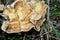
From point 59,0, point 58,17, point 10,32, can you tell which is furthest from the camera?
point 59,0

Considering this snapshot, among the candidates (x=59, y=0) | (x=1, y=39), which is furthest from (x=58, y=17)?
(x=1, y=39)

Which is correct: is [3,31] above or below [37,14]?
below

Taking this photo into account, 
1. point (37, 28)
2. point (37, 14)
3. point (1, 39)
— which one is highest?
point (37, 14)

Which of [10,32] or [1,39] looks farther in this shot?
[1,39]

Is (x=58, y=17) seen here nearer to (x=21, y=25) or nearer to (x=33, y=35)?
(x=33, y=35)

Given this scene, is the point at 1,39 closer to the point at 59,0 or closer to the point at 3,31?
the point at 3,31

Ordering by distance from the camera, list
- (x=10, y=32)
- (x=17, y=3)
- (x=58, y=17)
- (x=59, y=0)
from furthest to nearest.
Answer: (x=59, y=0), (x=58, y=17), (x=17, y=3), (x=10, y=32)

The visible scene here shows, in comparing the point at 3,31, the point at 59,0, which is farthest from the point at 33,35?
the point at 59,0
